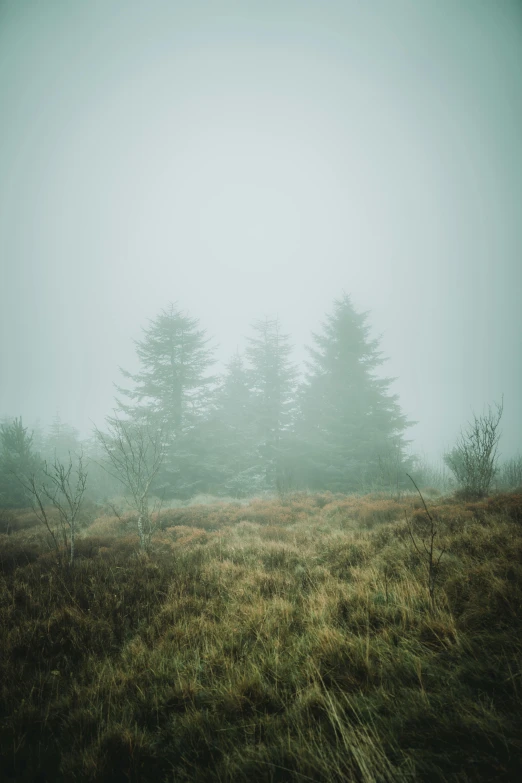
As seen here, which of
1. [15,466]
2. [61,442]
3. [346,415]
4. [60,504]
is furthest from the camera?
[61,442]

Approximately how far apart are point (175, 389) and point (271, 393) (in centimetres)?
631

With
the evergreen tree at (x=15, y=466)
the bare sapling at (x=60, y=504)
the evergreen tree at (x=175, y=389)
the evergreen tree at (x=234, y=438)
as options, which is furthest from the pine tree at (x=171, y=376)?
the bare sapling at (x=60, y=504)

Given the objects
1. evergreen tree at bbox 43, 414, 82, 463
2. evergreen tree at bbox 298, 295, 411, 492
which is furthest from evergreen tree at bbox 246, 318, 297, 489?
evergreen tree at bbox 43, 414, 82, 463

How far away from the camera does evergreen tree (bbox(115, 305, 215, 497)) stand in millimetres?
18281

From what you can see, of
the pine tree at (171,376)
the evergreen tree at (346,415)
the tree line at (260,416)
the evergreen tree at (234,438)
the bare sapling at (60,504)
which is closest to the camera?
the bare sapling at (60,504)

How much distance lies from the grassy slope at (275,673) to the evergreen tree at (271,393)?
571 inches

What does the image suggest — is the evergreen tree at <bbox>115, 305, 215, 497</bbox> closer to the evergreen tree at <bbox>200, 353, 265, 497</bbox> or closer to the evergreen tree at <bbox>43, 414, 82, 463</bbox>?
the evergreen tree at <bbox>200, 353, 265, 497</bbox>

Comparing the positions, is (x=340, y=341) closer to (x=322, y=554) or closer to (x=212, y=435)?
(x=212, y=435)

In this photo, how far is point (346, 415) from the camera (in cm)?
1802

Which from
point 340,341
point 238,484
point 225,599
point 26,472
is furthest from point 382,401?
point 26,472

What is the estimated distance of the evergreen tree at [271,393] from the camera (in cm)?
1923

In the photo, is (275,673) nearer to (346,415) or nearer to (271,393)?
(346,415)

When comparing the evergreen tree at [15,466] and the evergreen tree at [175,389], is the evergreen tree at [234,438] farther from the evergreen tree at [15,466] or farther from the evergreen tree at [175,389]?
→ the evergreen tree at [15,466]

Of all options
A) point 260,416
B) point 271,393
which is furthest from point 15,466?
point 271,393
